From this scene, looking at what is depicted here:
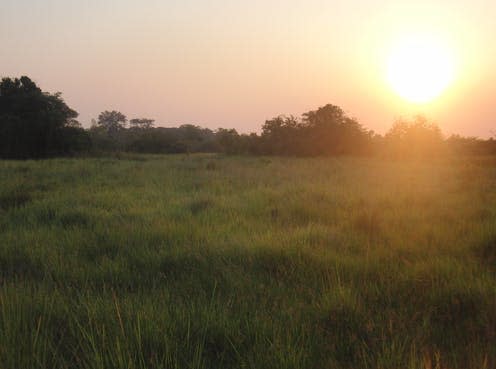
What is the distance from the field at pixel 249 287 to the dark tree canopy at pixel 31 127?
3113 cm

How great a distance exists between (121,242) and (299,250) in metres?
2.18

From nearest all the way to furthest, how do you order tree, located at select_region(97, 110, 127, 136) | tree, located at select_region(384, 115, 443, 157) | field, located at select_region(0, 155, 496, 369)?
field, located at select_region(0, 155, 496, 369) → tree, located at select_region(384, 115, 443, 157) → tree, located at select_region(97, 110, 127, 136)

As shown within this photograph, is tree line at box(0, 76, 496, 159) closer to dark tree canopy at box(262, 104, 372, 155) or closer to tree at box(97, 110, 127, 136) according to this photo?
dark tree canopy at box(262, 104, 372, 155)

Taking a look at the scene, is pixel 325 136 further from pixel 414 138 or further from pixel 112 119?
pixel 112 119

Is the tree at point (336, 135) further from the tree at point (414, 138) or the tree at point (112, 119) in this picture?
the tree at point (112, 119)

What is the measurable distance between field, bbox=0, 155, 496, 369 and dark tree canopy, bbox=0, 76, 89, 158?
3113 centimetres

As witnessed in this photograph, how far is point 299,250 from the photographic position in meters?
A: 3.57

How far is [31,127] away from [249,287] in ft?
121

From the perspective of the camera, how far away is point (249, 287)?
2.79 meters

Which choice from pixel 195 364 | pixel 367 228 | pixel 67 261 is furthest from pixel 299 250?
pixel 67 261

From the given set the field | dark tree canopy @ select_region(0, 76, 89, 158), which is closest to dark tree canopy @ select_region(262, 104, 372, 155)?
dark tree canopy @ select_region(0, 76, 89, 158)

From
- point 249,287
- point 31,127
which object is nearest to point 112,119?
point 31,127

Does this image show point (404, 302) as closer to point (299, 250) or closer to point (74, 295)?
point (299, 250)

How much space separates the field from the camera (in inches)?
75.4
